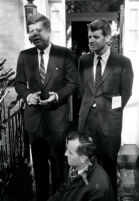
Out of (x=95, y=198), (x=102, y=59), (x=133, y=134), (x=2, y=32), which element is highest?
(x=2, y=32)

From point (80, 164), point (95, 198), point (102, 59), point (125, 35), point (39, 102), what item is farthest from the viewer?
point (125, 35)

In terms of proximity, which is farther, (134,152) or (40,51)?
(134,152)

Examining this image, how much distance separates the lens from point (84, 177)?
2.53 metres

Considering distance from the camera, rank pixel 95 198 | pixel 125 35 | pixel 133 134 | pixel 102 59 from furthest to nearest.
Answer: pixel 133 134, pixel 125 35, pixel 102 59, pixel 95 198

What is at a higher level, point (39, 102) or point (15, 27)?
point (15, 27)

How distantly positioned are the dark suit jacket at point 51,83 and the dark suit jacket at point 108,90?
0.21 meters

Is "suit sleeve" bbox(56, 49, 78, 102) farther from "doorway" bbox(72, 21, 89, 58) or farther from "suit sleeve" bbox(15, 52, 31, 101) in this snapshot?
"doorway" bbox(72, 21, 89, 58)

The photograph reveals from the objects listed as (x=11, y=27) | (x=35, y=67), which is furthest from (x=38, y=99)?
(x=11, y=27)

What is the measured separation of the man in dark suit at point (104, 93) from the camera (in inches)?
143

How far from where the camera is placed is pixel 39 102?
3.41 metres

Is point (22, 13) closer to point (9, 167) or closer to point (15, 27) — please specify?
point (15, 27)

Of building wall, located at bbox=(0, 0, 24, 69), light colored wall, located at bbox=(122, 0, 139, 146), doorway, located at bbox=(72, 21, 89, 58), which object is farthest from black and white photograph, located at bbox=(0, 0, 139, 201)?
doorway, located at bbox=(72, 21, 89, 58)

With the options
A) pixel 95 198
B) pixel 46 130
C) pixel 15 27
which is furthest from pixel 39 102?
pixel 15 27

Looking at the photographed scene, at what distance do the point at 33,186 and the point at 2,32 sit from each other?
2.77 m
